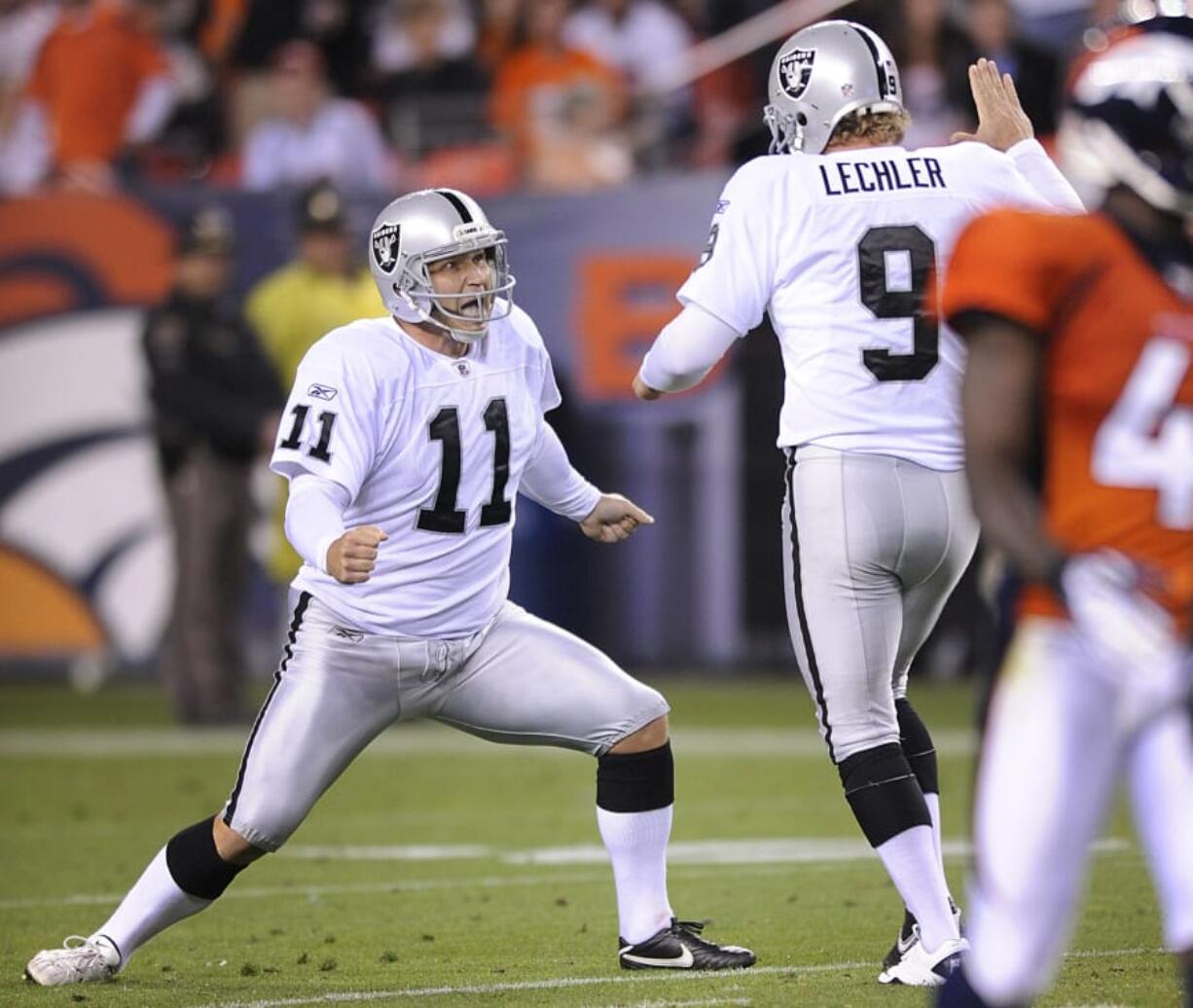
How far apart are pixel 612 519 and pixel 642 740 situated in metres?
0.60

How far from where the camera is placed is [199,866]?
515 centimetres

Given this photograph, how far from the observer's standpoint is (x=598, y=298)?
A: 1366 cm

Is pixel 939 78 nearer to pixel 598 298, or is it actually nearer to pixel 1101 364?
pixel 598 298

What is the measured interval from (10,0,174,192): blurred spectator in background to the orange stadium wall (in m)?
0.43

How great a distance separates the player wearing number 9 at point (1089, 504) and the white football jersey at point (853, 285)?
5.68ft

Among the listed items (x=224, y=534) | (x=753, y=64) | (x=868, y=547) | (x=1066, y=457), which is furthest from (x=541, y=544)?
(x=1066, y=457)

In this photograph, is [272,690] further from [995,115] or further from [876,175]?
[995,115]

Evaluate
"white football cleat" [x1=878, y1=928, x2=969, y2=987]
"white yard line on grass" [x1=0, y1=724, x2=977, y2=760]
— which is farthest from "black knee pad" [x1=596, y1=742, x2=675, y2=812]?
"white yard line on grass" [x1=0, y1=724, x2=977, y2=760]

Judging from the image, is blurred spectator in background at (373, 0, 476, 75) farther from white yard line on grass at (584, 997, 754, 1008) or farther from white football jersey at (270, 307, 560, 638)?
white yard line on grass at (584, 997, 754, 1008)

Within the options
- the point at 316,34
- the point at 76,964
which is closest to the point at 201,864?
the point at 76,964

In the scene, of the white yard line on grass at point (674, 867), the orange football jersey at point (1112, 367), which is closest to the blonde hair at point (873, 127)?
the orange football jersey at point (1112, 367)

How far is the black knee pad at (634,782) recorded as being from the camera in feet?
17.5

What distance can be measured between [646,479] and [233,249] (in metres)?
2.81

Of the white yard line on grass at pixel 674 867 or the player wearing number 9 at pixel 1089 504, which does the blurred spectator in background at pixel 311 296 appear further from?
the player wearing number 9 at pixel 1089 504
